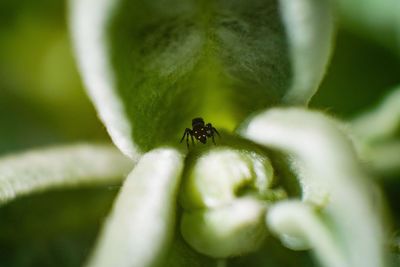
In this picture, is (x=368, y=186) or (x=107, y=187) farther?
(x=107, y=187)

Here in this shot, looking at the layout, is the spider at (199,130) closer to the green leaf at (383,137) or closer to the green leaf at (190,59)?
the green leaf at (190,59)

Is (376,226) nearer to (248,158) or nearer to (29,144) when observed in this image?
(248,158)

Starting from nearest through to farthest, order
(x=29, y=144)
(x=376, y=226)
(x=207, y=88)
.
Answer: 1. (x=376, y=226)
2. (x=207, y=88)
3. (x=29, y=144)

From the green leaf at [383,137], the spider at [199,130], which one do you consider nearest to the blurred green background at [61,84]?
the green leaf at [383,137]

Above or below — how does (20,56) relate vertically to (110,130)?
above

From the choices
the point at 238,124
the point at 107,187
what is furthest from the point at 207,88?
the point at 107,187

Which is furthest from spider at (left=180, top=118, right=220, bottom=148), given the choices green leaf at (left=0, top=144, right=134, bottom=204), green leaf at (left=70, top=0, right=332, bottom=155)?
green leaf at (left=0, top=144, right=134, bottom=204)

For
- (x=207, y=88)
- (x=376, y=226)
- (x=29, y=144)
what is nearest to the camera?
(x=376, y=226)

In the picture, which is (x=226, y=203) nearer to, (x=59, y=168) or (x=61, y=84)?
(x=59, y=168)
